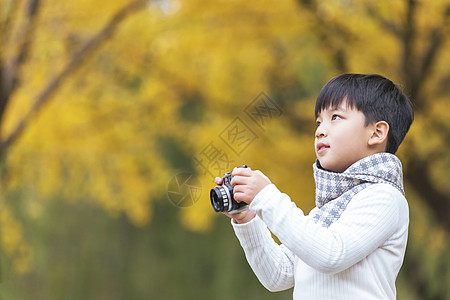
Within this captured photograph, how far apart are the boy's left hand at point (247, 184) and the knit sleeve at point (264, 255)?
0.42 ft

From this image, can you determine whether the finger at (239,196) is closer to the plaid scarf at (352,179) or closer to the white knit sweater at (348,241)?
the white knit sweater at (348,241)

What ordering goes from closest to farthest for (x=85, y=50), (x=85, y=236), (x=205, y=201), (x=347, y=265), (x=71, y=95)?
(x=347, y=265) → (x=85, y=50) → (x=205, y=201) → (x=71, y=95) → (x=85, y=236)

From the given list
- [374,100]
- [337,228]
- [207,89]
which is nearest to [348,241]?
[337,228]

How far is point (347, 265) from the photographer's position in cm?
95

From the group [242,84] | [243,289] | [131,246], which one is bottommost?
[243,289]

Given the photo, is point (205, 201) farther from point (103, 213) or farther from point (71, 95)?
point (103, 213)

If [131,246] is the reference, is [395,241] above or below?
above

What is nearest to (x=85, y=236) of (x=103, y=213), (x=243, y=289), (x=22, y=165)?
→ (x=103, y=213)

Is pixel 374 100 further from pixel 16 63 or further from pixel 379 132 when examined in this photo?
pixel 16 63

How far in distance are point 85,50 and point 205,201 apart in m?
1.19

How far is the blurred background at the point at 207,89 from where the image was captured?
323 cm

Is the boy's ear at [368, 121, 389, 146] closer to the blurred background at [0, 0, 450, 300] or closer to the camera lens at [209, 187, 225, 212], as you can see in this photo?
the camera lens at [209, 187, 225, 212]

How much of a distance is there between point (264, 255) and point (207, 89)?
290cm

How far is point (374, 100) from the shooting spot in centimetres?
106
